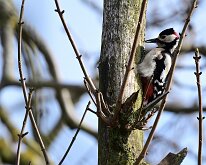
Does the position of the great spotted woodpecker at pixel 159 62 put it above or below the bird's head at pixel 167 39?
below

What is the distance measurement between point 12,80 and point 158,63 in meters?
2.02

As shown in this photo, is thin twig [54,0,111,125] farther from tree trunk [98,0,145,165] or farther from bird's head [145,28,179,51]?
bird's head [145,28,179,51]

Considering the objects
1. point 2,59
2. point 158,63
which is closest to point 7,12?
point 2,59

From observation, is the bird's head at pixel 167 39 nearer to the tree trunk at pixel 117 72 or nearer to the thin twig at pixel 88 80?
the tree trunk at pixel 117 72

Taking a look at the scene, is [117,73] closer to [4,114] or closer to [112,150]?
[112,150]

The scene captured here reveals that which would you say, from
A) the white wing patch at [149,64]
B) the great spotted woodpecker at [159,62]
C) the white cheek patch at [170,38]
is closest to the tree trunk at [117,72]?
the white wing patch at [149,64]

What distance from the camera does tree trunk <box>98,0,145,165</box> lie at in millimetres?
2598

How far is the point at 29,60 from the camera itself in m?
5.15

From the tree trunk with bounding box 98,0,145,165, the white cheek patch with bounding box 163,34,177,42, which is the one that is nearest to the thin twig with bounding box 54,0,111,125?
the tree trunk with bounding box 98,0,145,165

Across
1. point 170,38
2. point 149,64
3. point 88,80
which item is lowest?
point 88,80

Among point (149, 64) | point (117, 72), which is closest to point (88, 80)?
point (117, 72)

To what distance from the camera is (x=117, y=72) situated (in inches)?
108

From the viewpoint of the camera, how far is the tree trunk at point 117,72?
2598 mm

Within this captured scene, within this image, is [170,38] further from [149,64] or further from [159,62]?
[149,64]
